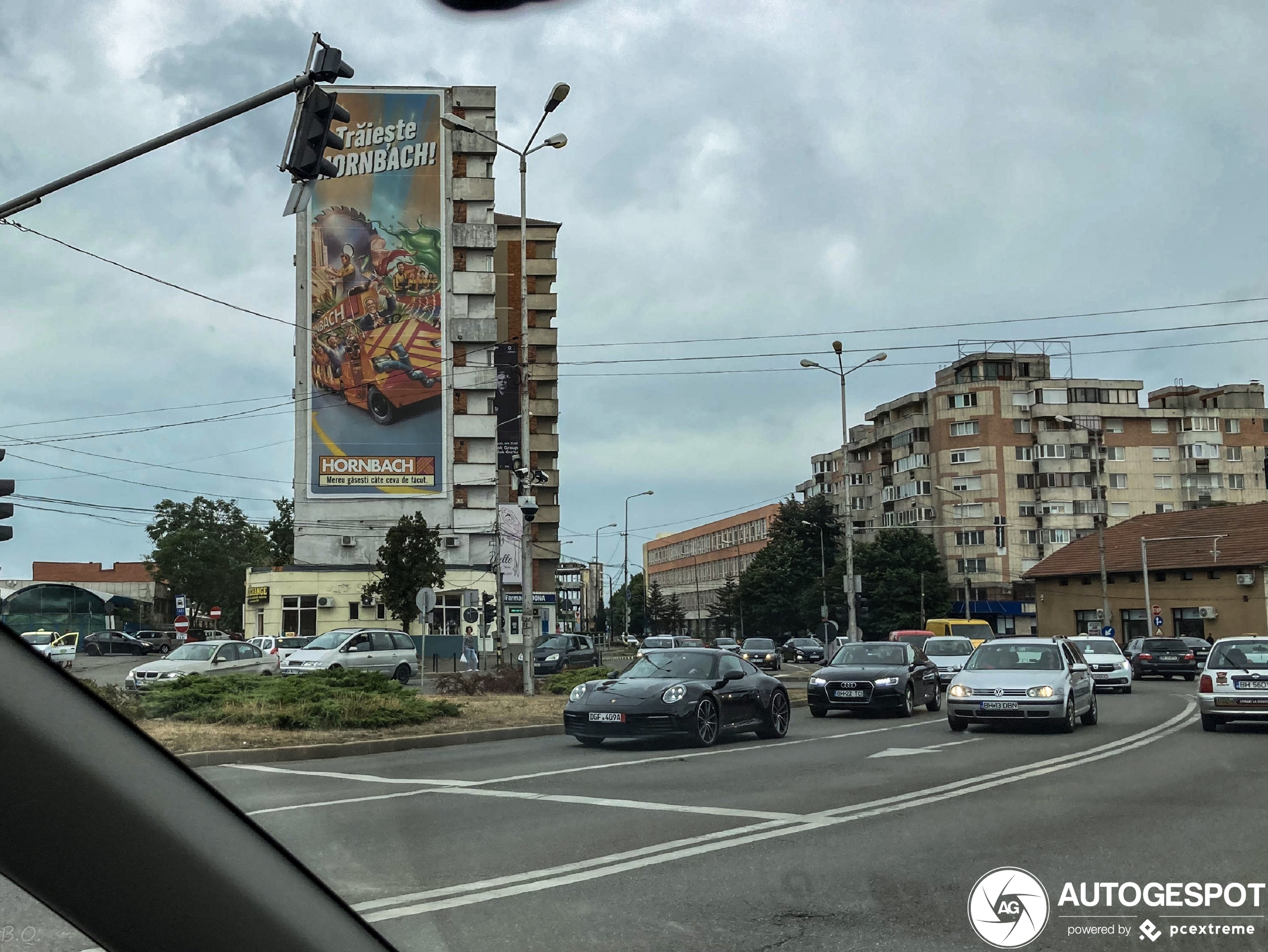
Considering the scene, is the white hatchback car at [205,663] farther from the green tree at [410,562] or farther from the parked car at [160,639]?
the green tree at [410,562]

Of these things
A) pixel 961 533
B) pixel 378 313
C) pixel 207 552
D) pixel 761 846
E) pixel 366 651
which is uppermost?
pixel 961 533

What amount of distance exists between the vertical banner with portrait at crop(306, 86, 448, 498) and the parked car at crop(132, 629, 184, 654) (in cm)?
36

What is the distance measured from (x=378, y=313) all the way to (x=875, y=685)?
1650cm

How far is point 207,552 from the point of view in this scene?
1939mm

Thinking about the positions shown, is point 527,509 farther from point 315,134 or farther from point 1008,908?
point 1008,908

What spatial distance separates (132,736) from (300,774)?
42 centimetres

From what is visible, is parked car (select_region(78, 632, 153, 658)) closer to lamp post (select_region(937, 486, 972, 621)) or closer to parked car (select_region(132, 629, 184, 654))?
parked car (select_region(132, 629, 184, 654))

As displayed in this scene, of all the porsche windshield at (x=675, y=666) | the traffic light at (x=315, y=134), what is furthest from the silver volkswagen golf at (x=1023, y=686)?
the traffic light at (x=315, y=134)

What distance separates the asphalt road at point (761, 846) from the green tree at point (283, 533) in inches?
15.7

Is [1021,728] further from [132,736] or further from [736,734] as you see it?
[132,736]

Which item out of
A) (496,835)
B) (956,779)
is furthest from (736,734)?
(496,835)

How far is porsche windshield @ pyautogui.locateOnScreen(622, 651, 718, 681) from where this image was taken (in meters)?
12.9

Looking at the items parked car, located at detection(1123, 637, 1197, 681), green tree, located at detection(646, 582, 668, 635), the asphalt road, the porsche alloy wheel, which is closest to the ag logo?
the asphalt road

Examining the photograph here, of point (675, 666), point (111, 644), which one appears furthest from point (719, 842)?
point (675, 666)
